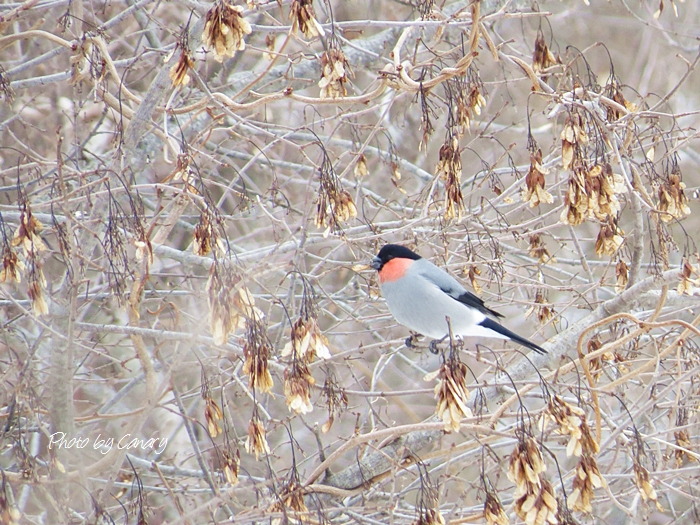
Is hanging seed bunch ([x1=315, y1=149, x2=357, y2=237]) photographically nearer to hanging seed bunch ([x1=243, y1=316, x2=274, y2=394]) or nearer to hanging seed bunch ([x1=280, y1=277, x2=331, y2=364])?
hanging seed bunch ([x1=280, y1=277, x2=331, y2=364])

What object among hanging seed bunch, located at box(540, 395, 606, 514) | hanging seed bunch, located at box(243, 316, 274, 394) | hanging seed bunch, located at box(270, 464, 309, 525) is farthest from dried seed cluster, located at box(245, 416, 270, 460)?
hanging seed bunch, located at box(540, 395, 606, 514)

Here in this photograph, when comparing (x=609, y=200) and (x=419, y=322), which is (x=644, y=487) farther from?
(x=419, y=322)

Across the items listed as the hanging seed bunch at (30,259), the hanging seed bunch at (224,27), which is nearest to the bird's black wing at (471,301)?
the hanging seed bunch at (224,27)

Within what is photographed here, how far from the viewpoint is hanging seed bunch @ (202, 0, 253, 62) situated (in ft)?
6.86

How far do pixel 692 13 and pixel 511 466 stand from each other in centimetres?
703

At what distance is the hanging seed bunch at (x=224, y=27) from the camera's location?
209 cm

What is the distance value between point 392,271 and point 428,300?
209 millimetres

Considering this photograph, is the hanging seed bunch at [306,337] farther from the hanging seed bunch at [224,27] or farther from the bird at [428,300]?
the bird at [428,300]

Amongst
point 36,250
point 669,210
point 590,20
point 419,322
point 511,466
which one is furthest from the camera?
point 590,20

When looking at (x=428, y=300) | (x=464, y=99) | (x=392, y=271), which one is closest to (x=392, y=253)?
(x=392, y=271)

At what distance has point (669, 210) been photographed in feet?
8.93

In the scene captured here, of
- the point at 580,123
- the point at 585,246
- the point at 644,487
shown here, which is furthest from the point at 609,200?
the point at 585,246

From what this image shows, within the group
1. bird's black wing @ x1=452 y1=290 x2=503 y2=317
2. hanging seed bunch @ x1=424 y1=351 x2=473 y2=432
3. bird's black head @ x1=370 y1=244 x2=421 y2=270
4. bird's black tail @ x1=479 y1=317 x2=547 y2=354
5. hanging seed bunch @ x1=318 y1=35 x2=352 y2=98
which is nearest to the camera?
hanging seed bunch @ x1=424 y1=351 x2=473 y2=432

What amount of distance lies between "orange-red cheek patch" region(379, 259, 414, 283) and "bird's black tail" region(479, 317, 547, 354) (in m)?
0.53
